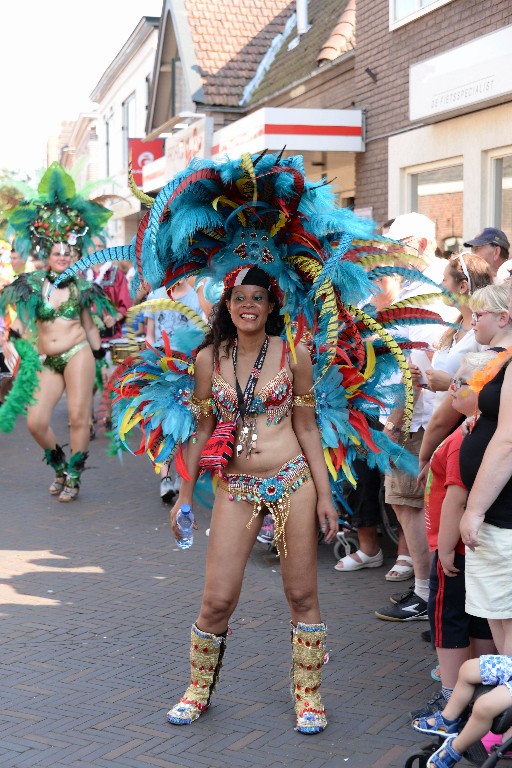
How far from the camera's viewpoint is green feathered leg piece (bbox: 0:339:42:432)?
8.85 m

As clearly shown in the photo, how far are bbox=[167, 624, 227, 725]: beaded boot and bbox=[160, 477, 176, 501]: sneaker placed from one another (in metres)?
4.43

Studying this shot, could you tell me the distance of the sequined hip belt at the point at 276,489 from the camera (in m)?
4.28

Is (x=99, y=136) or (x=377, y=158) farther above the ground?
(x=99, y=136)

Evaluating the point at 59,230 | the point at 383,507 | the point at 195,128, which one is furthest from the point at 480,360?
the point at 195,128

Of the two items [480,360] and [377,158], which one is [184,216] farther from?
[377,158]

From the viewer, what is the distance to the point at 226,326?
14.8 ft

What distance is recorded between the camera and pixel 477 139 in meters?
10.5

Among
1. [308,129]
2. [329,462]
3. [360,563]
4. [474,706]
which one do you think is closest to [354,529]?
[360,563]

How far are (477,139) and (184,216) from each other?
6.92 meters

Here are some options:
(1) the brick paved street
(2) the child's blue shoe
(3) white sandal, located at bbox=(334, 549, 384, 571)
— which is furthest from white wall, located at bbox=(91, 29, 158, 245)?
(2) the child's blue shoe

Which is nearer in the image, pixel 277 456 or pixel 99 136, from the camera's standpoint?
pixel 277 456

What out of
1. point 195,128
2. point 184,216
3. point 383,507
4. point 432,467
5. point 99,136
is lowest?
point 383,507

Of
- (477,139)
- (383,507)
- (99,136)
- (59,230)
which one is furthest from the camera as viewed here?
(99,136)

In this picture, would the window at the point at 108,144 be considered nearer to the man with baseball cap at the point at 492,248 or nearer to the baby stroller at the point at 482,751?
the man with baseball cap at the point at 492,248
